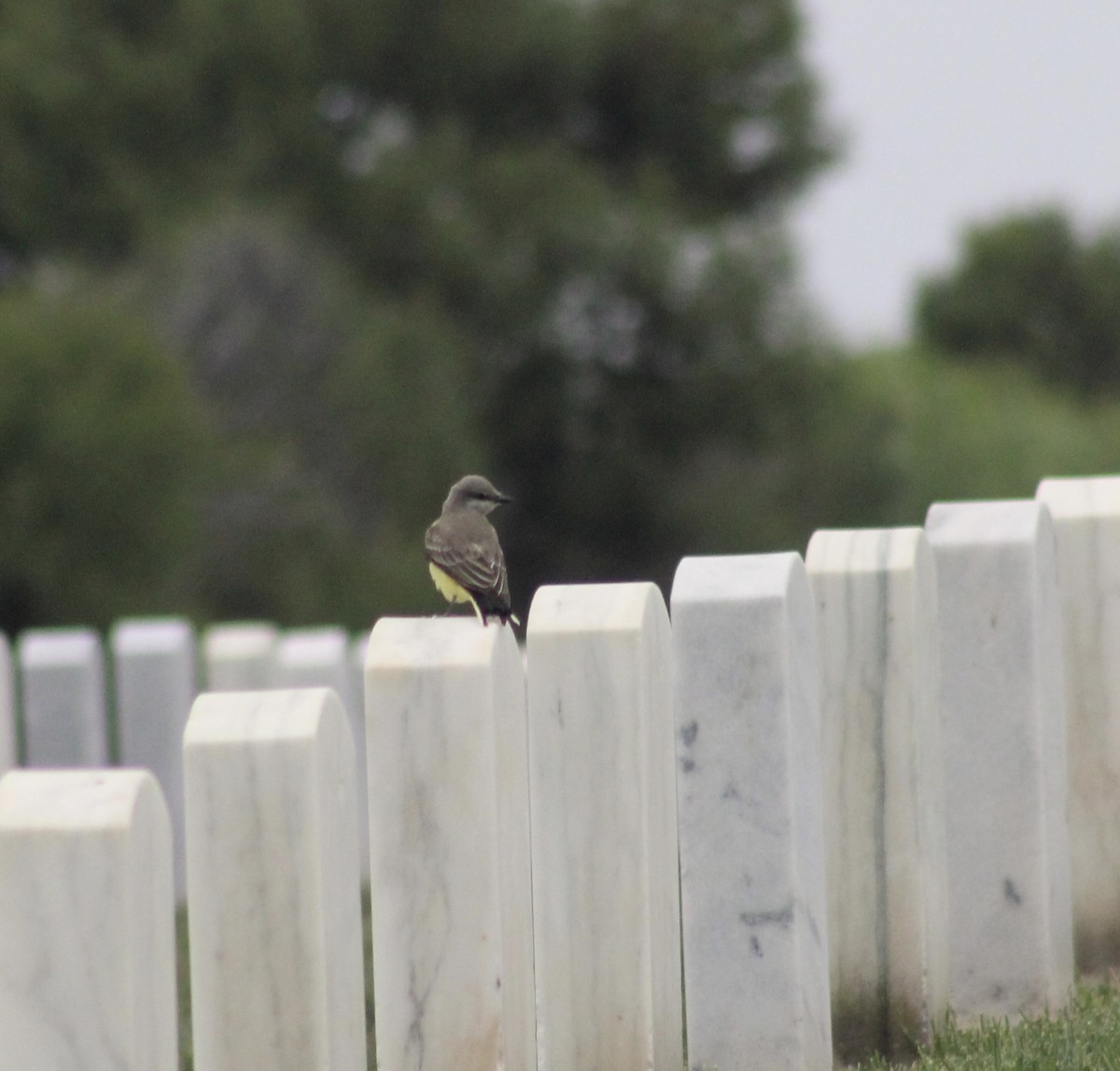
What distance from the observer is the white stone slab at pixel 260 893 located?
340 cm

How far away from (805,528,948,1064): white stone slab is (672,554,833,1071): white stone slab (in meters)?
0.39

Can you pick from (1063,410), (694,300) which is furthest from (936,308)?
(694,300)

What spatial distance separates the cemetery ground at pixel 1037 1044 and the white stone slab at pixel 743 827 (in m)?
0.38

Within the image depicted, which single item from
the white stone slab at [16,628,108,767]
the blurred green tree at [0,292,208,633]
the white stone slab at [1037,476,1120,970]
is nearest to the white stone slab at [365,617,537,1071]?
the white stone slab at [1037,476,1120,970]

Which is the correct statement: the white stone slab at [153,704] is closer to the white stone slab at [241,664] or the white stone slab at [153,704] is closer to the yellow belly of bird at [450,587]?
the white stone slab at [241,664]

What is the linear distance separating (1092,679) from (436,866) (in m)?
2.03

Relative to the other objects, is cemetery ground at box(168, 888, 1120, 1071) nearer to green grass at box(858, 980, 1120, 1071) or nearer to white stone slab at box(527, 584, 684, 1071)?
green grass at box(858, 980, 1120, 1071)

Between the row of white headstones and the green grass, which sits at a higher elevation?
the row of white headstones

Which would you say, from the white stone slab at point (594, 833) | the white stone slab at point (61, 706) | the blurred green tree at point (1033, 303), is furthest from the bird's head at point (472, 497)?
the blurred green tree at point (1033, 303)

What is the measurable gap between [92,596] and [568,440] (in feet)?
64.5

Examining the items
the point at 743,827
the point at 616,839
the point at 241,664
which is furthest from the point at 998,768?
the point at 241,664

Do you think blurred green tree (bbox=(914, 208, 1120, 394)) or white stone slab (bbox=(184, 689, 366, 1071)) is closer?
white stone slab (bbox=(184, 689, 366, 1071))

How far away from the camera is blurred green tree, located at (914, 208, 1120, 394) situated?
222 feet

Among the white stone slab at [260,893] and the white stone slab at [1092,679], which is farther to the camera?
the white stone slab at [1092,679]
